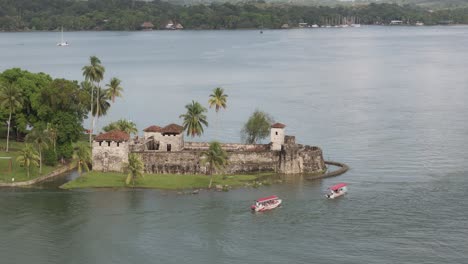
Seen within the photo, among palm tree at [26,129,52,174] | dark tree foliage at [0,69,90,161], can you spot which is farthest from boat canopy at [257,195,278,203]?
dark tree foliage at [0,69,90,161]

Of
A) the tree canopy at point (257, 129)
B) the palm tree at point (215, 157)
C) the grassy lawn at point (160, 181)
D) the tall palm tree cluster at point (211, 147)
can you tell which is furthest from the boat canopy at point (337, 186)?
the tree canopy at point (257, 129)

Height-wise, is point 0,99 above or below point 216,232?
above

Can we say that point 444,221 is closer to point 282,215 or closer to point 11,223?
point 282,215

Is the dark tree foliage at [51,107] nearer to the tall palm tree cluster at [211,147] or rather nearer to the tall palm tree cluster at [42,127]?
the tall palm tree cluster at [42,127]

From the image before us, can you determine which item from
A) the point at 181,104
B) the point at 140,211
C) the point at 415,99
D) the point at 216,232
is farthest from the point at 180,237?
the point at 415,99

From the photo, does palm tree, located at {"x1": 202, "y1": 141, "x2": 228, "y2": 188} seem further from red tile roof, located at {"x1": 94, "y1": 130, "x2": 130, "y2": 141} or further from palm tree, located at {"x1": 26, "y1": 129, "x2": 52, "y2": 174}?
palm tree, located at {"x1": 26, "y1": 129, "x2": 52, "y2": 174}
